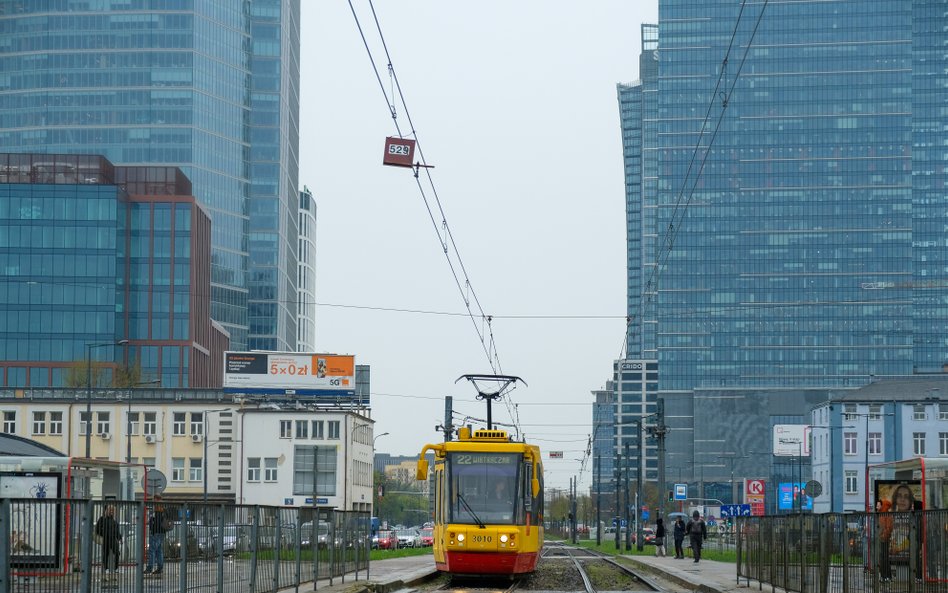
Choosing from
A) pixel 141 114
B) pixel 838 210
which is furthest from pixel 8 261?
pixel 838 210

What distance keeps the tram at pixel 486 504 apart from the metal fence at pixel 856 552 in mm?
4835

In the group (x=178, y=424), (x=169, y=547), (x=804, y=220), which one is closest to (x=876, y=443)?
(x=178, y=424)

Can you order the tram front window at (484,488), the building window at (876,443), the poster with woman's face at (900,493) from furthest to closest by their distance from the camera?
the building window at (876,443) < the tram front window at (484,488) < the poster with woman's face at (900,493)

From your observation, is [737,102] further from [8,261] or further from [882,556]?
[882,556]

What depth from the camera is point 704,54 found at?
192m

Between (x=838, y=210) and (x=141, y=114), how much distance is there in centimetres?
9087

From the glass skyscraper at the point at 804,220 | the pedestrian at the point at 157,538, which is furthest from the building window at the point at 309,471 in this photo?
the glass skyscraper at the point at 804,220

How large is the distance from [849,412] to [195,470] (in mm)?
50342

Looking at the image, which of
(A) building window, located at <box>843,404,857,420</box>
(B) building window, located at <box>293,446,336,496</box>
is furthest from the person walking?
(A) building window, located at <box>843,404,857,420</box>

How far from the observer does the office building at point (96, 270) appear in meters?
115

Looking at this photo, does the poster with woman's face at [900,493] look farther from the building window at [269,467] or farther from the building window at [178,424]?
the building window at [178,424]

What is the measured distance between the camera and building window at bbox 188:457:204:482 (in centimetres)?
9107

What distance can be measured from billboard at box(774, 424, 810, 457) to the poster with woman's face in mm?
36698

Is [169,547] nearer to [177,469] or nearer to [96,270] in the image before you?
[177,469]
